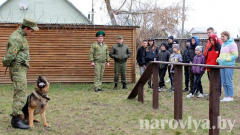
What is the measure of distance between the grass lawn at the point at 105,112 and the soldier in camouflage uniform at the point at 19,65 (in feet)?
1.08

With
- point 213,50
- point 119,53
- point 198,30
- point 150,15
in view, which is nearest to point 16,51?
point 119,53

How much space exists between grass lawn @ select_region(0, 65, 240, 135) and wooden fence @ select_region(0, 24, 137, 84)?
1.36m

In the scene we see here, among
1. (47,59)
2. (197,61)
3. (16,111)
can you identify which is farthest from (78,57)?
(16,111)

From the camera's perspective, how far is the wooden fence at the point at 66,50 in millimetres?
9875

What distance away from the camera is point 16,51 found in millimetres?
4438

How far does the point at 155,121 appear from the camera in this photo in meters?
5.18

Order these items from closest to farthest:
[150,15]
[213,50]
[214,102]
Answer: [214,102] → [213,50] → [150,15]

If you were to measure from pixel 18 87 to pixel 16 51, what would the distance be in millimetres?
641

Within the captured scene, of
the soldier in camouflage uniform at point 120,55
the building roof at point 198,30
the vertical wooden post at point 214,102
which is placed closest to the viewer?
the vertical wooden post at point 214,102

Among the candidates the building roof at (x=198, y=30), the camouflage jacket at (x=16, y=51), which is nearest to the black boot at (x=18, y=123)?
the camouflage jacket at (x=16, y=51)

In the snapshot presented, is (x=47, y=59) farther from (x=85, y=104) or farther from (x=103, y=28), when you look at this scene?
(x=85, y=104)

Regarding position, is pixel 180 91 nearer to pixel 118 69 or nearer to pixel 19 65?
pixel 19 65

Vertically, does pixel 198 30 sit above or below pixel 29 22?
above

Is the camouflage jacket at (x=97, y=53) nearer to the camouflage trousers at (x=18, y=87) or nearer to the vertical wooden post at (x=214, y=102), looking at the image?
the camouflage trousers at (x=18, y=87)
